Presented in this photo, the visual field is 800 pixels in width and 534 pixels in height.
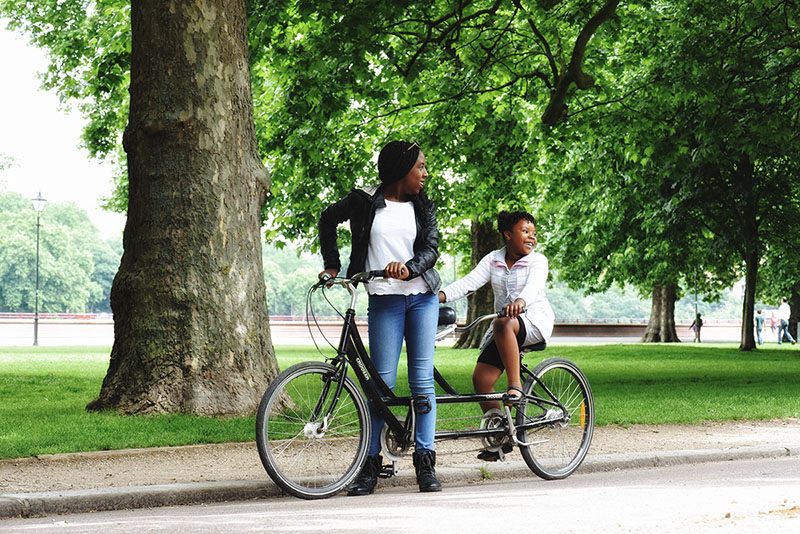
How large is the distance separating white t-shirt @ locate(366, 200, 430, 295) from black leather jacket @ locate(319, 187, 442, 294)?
1.4 inches

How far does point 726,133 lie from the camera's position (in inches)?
612

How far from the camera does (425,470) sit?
5.74 metres

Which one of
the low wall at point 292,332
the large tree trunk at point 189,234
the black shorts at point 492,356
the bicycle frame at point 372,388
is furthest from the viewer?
the low wall at point 292,332

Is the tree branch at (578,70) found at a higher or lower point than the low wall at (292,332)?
higher

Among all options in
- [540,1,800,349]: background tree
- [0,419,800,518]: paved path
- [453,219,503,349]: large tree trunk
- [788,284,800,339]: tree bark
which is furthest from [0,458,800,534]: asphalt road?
[788,284,800,339]: tree bark

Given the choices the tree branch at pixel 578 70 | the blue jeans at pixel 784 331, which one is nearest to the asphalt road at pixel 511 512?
the tree branch at pixel 578 70

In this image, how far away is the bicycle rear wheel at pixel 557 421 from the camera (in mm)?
6293

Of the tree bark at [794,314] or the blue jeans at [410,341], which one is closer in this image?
the blue jeans at [410,341]

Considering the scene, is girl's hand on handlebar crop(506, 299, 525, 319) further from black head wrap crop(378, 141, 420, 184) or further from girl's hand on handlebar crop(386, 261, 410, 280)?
black head wrap crop(378, 141, 420, 184)

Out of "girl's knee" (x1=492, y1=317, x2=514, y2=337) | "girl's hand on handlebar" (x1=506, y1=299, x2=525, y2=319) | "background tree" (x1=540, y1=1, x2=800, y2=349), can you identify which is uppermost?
"background tree" (x1=540, y1=1, x2=800, y2=349)

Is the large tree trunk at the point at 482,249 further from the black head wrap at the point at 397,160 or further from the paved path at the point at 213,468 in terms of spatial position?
the black head wrap at the point at 397,160

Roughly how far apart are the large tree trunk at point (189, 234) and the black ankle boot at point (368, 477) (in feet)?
10.0

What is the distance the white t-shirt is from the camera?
5.66m

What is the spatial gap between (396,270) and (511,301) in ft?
3.97
